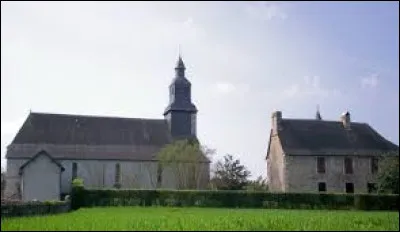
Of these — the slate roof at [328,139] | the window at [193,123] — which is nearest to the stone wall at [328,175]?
the slate roof at [328,139]

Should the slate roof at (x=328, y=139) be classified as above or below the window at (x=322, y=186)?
above

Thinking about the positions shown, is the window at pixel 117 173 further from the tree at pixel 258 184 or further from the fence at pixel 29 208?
the fence at pixel 29 208

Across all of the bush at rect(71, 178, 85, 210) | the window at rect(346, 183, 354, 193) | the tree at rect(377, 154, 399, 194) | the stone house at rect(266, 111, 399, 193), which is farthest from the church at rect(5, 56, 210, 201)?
the tree at rect(377, 154, 399, 194)

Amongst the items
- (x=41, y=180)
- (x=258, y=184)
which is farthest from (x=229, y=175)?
(x=41, y=180)

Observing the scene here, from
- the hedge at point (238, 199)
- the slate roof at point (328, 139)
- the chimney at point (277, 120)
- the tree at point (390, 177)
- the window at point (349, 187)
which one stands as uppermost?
the chimney at point (277, 120)

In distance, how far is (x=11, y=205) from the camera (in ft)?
77.7

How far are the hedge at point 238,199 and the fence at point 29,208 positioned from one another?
28.2ft

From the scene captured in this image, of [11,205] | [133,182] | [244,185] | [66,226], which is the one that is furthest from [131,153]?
[66,226]

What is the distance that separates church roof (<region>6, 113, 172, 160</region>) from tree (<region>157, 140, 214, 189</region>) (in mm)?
3590

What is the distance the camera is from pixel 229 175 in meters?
53.8

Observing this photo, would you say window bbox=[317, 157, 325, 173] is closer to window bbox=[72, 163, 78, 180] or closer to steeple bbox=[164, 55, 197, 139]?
steeple bbox=[164, 55, 197, 139]

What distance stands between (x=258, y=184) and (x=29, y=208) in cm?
3433

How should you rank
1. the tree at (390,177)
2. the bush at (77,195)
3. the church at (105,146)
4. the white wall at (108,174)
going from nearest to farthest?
1. the bush at (77,195)
2. the tree at (390,177)
3. the white wall at (108,174)
4. the church at (105,146)

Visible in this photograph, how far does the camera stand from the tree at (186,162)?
4988 centimetres
